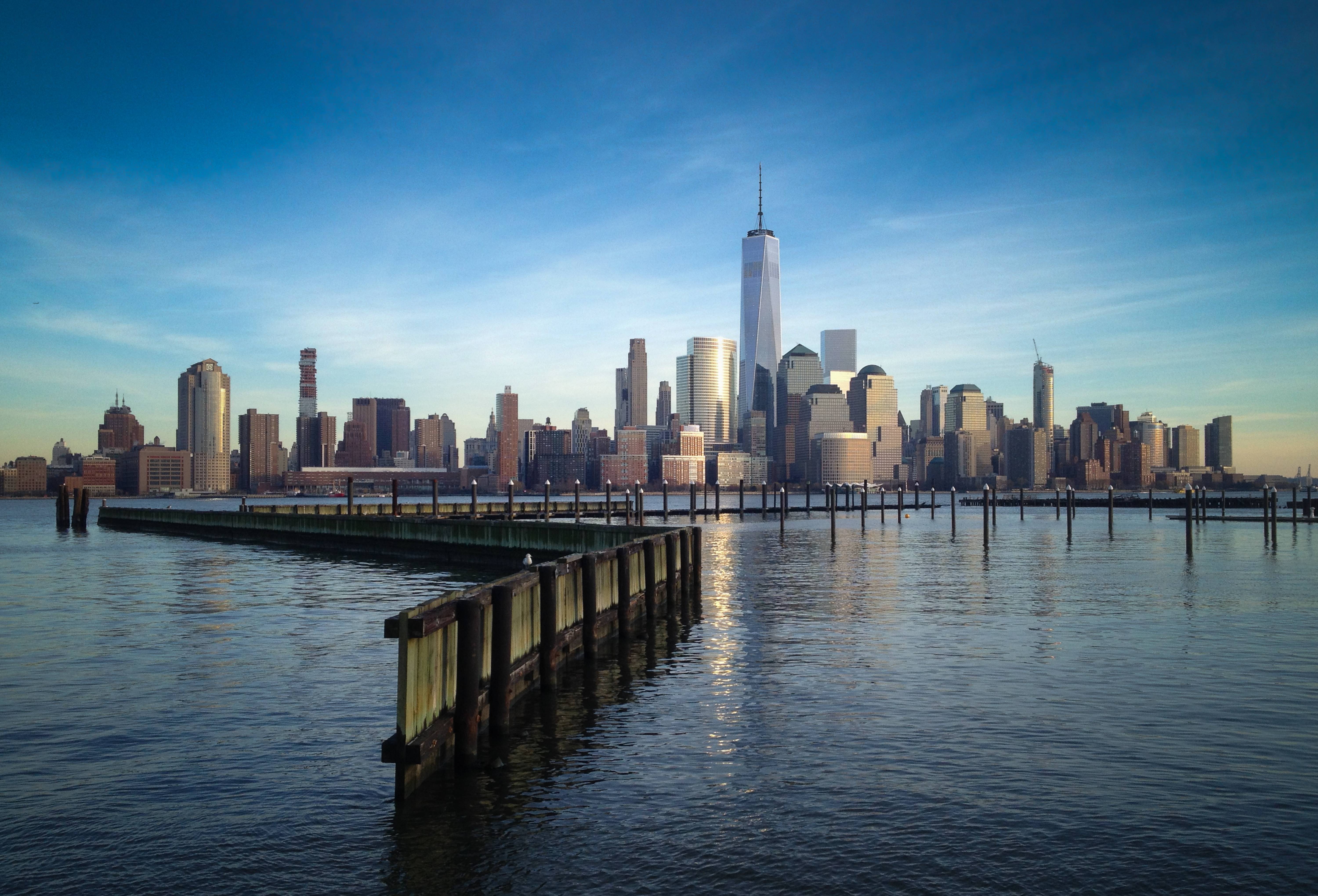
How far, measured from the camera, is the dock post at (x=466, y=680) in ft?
51.3

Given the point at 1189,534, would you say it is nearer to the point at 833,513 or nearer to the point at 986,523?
the point at 986,523

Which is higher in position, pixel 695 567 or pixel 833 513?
pixel 695 567

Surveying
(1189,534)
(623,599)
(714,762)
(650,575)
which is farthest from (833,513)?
(714,762)

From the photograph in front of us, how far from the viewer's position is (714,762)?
16547 mm

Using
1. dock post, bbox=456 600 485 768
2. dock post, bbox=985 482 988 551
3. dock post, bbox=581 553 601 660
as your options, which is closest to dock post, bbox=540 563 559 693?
dock post, bbox=581 553 601 660

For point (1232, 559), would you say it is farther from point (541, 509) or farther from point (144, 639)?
point (541, 509)

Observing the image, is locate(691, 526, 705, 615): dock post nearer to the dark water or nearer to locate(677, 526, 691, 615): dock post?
locate(677, 526, 691, 615): dock post

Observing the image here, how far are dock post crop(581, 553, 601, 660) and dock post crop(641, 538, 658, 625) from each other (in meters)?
6.91

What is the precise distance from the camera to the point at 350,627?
32.3 metres

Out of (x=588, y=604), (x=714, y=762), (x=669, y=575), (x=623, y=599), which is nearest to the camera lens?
(x=714, y=762)

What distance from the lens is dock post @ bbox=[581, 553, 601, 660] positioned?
2527cm

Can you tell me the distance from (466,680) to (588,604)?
32.5 feet

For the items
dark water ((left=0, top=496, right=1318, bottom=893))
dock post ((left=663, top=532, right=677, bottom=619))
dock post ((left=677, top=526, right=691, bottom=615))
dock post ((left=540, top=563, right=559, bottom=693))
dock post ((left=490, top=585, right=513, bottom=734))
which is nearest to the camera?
dark water ((left=0, top=496, right=1318, bottom=893))

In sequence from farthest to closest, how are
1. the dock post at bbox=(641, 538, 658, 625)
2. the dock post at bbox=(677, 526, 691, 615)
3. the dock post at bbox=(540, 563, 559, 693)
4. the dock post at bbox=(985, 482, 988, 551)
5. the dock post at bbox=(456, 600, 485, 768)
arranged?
the dock post at bbox=(985, 482, 988, 551), the dock post at bbox=(677, 526, 691, 615), the dock post at bbox=(641, 538, 658, 625), the dock post at bbox=(540, 563, 559, 693), the dock post at bbox=(456, 600, 485, 768)
